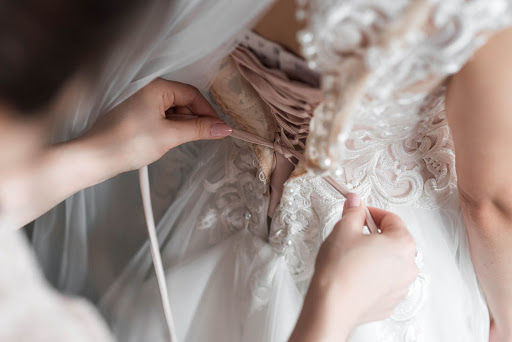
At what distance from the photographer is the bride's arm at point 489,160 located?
50 centimetres

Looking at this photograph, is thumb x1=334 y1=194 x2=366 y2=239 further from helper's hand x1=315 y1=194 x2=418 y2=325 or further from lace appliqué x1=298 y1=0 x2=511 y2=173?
lace appliqué x1=298 y1=0 x2=511 y2=173

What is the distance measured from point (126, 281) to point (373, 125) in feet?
1.81

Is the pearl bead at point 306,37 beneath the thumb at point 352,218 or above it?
above

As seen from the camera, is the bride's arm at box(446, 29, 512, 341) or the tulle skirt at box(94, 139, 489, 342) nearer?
the bride's arm at box(446, 29, 512, 341)

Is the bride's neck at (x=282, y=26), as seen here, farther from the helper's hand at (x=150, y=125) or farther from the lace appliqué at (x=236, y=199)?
the lace appliqué at (x=236, y=199)

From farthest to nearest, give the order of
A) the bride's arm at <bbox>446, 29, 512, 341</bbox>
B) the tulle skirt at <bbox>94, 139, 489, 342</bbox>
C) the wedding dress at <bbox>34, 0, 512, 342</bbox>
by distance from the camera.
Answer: the tulle skirt at <bbox>94, 139, 489, 342</bbox> < the wedding dress at <bbox>34, 0, 512, 342</bbox> < the bride's arm at <bbox>446, 29, 512, 341</bbox>

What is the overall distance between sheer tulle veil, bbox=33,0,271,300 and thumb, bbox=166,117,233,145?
0.06m

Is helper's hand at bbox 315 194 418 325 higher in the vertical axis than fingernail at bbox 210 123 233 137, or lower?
lower

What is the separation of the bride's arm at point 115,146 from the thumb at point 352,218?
0.24 m

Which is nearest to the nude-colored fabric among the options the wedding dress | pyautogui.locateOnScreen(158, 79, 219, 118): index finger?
the wedding dress

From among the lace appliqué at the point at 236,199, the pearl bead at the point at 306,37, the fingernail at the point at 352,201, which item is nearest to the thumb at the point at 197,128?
the lace appliqué at the point at 236,199

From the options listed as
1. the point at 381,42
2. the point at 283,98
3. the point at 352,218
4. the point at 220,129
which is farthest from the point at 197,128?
the point at 381,42

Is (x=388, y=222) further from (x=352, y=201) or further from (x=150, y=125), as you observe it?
(x=150, y=125)

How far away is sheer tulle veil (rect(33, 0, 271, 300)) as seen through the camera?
52cm
